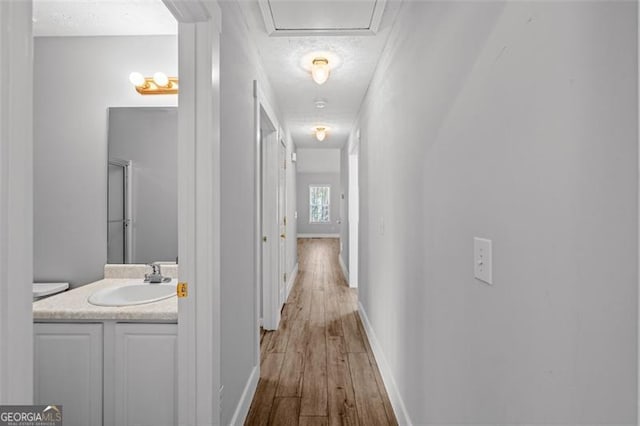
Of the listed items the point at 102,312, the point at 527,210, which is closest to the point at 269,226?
the point at 102,312

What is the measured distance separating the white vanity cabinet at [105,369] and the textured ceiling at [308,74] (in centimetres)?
177

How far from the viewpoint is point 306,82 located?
312 cm

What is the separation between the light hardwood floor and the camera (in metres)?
2.08

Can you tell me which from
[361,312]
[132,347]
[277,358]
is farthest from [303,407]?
[361,312]

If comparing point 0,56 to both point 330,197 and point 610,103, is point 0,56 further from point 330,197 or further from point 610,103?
point 330,197

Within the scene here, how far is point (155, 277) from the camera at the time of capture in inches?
81.9

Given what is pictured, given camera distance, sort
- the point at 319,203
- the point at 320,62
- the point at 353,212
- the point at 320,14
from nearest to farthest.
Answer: the point at 320,14
the point at 320,62
the point at 353,212
the point at 319,203

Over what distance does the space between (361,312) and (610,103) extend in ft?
11.3

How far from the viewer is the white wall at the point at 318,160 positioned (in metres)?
10.6

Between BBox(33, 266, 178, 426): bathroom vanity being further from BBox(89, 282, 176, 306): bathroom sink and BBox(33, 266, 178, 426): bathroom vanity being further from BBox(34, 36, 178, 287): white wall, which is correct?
BBox(34, 36, 178, 287): white wall

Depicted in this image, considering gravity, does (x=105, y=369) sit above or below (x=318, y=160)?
below

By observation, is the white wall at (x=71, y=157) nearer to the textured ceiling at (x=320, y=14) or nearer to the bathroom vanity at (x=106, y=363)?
the bathroom vanity at (x=106, y=363)

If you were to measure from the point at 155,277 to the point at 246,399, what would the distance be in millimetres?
909

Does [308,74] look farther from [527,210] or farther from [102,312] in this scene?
[527,210]
